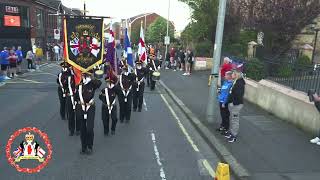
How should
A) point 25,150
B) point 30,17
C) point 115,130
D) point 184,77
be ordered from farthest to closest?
1. point 30,17
2. point 184,77
3. point 115,130
4. point 25,150

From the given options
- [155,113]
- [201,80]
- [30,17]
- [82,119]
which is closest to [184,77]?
[201,80]

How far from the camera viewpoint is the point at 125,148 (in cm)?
954

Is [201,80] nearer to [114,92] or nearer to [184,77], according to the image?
[184,77]

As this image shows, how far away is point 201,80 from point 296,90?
12797mm

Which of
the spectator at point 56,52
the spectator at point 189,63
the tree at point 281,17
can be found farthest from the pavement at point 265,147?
the spectator at point 56,52

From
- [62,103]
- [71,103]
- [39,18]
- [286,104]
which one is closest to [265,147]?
[286,104]

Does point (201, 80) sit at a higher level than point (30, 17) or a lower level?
lower

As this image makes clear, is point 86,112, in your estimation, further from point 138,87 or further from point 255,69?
point 255,69

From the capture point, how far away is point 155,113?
46.5ft

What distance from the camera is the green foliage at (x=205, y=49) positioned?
33438 millimetres

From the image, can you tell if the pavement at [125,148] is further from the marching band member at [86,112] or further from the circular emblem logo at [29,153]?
the marching band member at [86,112]

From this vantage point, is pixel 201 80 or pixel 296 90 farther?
pixel 201 80

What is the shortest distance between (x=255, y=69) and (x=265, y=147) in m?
7.62

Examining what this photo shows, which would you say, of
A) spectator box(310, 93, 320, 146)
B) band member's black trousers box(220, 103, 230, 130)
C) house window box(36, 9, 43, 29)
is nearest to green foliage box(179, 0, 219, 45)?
band member's black trousers box(220, 103, 230, 130)
